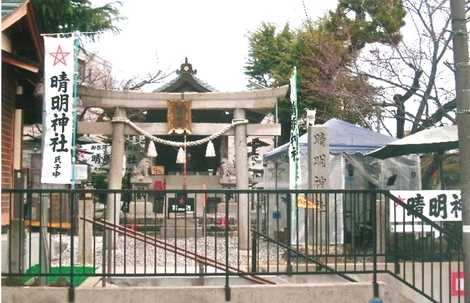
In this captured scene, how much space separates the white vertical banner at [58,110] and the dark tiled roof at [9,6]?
1625 mm

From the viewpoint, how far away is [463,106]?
5758mm

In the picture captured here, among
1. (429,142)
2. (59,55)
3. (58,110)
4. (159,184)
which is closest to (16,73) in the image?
(59,55)

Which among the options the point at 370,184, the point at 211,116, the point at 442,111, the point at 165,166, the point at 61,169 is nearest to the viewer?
the point at 61,169

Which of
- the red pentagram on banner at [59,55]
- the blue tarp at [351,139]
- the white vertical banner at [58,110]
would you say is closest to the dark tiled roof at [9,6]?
the white vertical banner at [58,110]

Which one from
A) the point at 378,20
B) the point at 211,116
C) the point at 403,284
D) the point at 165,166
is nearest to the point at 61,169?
the point at 403,284

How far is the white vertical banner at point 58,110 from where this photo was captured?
12.6m

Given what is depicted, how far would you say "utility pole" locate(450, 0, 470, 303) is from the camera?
5.74m

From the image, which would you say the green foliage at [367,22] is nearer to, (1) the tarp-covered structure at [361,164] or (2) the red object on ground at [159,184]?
(1) the tarp-covered structure at [361,164]

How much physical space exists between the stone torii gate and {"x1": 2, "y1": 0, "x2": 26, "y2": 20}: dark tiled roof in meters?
6.99

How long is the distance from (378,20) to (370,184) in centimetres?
828

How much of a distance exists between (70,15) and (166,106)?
3976 mm

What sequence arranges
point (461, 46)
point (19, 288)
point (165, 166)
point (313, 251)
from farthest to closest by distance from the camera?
point (165, 166) → point (313, 251) → point (19, 288) → point (461, 46)

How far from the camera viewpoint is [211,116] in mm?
34031

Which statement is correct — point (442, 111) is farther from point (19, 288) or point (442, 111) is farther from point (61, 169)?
point (19, 288)
